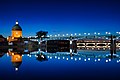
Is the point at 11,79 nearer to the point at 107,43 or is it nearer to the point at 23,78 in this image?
the point at 23,78

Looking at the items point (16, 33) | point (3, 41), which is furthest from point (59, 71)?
point (16, 33)

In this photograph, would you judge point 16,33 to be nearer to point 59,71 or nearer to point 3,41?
point 3,41

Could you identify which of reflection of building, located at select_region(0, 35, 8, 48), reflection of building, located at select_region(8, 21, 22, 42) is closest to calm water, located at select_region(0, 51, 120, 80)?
reflection of building, located at select_region(0, 35, 8, 48)

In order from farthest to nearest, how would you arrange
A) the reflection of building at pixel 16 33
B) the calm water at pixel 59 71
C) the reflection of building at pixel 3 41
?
the reflection of building at pixel 16 33 < the reflection of building at pixel 3 41 < the calm water at pixel 59 71

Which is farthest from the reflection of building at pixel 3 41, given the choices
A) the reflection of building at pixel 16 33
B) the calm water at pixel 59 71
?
the calm water at pixel 59 71

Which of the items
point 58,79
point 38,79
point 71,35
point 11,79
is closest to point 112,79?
point 58,79

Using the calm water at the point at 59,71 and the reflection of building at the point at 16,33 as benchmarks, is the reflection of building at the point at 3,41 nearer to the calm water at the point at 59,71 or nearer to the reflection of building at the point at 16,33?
the reflection of building at the point at 16,33

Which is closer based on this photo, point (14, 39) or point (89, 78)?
point (89, 78)

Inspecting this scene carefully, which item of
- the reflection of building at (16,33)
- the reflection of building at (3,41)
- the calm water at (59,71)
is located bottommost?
the calm water at (59,71)

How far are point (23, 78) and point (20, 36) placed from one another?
117054 millimetres

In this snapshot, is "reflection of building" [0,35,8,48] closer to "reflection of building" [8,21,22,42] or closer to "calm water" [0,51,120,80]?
"reflection of building" [8,21,22,42]

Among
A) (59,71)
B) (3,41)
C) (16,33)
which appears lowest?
(59,71)

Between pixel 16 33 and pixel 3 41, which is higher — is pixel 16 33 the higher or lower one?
the higher one

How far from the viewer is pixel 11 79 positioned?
13.7 metres
